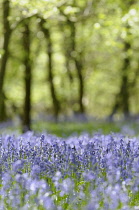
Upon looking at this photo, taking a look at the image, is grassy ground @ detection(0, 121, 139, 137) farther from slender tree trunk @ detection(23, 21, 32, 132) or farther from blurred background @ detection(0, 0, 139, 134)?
blurred background @ detection(0, 0, 139, 134)

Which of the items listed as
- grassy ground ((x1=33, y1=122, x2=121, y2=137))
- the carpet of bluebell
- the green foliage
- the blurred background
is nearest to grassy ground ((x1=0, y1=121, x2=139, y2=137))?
grassy ground ((x1=33, y1=122, x2=121, y2=137))

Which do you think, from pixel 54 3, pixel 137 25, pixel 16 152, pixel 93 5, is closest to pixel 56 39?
pixel 93 5

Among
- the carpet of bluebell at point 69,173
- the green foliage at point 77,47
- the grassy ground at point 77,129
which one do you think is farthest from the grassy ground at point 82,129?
the carpet of bluebell at point 69,173

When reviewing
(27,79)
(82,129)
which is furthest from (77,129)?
(27,79)

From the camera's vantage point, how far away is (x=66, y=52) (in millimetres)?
26078

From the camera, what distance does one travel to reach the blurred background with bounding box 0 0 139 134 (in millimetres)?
13242

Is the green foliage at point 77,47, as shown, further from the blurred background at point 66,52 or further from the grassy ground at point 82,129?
the grassy ground at point 82,129

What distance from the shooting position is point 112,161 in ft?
18.6

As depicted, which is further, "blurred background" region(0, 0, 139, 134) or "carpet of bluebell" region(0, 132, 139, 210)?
"blurred background" region(0, 0, 139, 134)

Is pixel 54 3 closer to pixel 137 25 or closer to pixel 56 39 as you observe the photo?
pixel 137 25

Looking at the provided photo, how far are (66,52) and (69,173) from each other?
2022 cm

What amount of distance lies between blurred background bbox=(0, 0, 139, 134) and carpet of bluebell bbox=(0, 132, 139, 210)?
4.32 meters

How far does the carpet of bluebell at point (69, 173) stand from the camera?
5316 millimetres

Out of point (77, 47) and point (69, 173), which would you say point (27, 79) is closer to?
point (77, 47)
